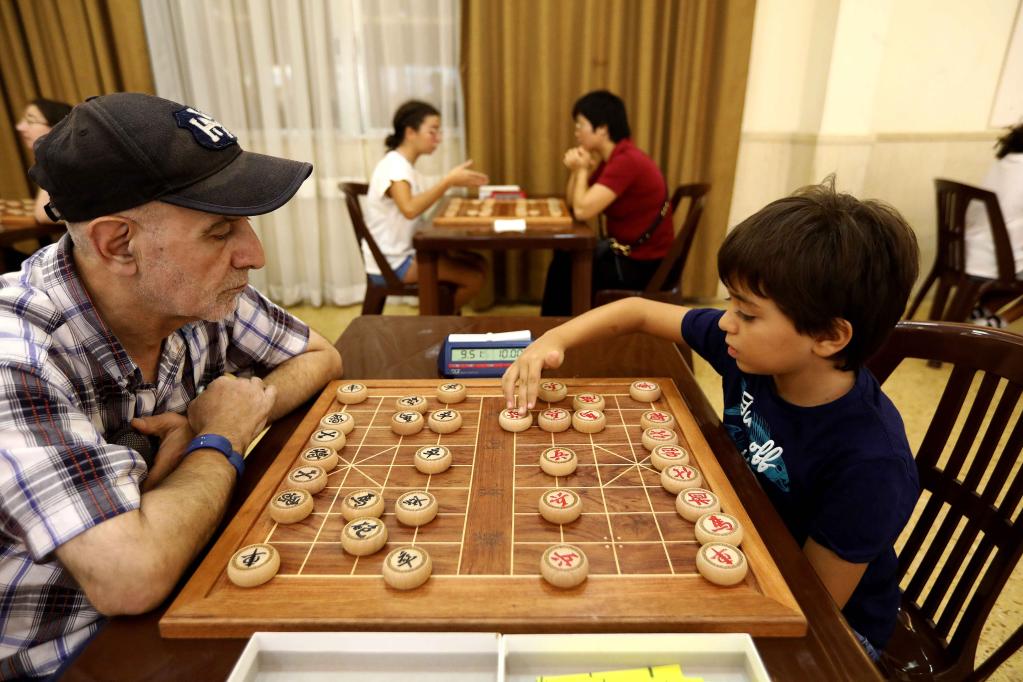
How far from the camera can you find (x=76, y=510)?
0.74 meters

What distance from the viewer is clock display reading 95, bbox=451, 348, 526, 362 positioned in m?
1.24

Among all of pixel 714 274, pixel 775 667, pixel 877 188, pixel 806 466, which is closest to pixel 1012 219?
pixel 877 188

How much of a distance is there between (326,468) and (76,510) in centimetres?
30

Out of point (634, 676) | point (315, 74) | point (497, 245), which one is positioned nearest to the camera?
point (634, 676)

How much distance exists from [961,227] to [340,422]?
313cm

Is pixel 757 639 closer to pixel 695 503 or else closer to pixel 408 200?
pixel 695 503

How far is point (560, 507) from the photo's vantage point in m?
0.80

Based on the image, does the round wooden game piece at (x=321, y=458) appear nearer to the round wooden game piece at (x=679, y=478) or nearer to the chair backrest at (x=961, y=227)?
the round wooden game piece at (x=679, y=478)

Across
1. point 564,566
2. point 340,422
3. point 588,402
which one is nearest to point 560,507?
point 564,566

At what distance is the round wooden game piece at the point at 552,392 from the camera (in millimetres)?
1112

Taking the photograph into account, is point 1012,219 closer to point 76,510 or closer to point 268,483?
point 268,483

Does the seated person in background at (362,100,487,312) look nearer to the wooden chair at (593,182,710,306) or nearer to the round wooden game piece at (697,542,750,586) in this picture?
the wooden chair at (593,182,710,306)

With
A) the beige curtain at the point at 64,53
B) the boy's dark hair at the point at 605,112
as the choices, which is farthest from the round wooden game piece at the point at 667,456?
the beige curtain at the point at 64,53

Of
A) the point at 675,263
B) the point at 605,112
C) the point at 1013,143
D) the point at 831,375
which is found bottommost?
the point at 675,263
